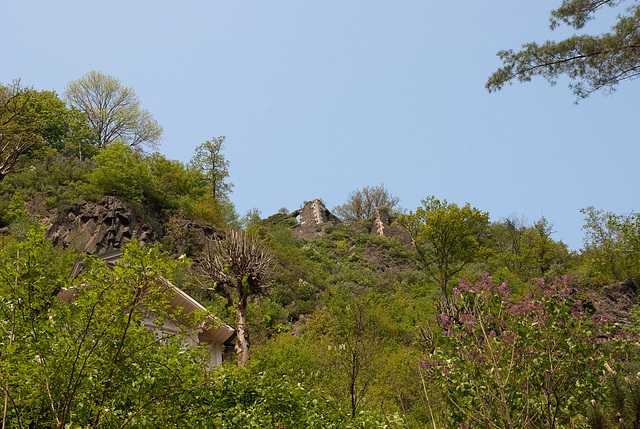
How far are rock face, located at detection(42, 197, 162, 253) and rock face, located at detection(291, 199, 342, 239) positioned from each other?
2253cm

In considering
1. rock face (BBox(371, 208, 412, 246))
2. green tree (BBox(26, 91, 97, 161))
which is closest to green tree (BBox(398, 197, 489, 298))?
rock face (BBox(371, 208, 412, 246))

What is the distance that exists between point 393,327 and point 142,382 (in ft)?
62.0

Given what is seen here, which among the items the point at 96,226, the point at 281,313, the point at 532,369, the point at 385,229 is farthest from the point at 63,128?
the point at 532,369

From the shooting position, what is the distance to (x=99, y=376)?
532 centimetres

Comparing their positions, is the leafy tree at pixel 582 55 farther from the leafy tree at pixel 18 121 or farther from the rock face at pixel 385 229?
the rock face at pixel 385 229

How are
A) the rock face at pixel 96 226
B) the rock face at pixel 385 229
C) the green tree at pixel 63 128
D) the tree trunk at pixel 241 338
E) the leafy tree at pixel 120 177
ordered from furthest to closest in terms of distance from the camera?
the rock face at pixel 385 229 → the green tree at pixel 63 128 → the leafy tree at pixel 120 177 → the rock face at pixel 96 226 → the tree trunk at pixel 241 338

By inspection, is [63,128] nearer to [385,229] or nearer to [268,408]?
[385,229]

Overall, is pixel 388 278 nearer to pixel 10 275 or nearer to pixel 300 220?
pixel 300 220

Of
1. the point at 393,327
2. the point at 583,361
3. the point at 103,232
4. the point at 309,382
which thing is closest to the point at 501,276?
the point at 393,327

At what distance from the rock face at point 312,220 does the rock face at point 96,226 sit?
22530 millimetres

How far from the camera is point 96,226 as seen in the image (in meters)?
25.6

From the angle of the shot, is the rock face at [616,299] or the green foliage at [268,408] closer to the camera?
the green foliage at [268,408]

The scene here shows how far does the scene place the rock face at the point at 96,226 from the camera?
80.1 feet

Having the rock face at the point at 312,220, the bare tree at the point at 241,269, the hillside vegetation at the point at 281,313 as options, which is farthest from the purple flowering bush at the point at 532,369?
the rock face at the point at 312,220
